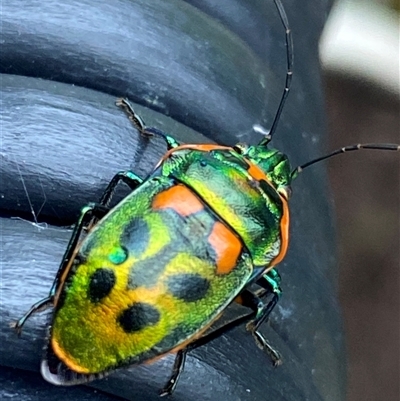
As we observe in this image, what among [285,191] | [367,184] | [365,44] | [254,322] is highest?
[285,191]

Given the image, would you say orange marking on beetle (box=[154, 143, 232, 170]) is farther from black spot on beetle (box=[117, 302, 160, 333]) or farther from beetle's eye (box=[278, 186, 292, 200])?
black spot on beetle (box=[117, 302, 160, 333])

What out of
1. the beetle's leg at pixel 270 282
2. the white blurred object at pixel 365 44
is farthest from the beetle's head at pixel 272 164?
the white blurred object at pixel 365 44

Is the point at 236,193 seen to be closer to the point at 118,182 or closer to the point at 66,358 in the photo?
the point at 118,182

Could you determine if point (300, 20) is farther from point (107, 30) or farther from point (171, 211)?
point (171, 211)

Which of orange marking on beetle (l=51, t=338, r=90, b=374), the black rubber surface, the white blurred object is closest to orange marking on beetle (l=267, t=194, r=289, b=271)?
the black rubber surface

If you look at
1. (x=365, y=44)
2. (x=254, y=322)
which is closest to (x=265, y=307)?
(x=254, y=322)

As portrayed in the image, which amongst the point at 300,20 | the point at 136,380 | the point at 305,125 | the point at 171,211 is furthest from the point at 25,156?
the point at 300,20
